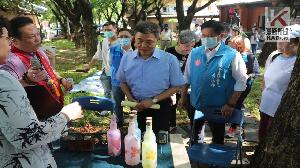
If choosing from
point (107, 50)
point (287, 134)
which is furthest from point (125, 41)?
point (287, 134)

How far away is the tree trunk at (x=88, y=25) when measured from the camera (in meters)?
14.7

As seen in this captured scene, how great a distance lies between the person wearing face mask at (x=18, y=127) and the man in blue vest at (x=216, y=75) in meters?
2.64

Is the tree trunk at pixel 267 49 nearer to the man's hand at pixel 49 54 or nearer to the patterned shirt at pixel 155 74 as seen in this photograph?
the patterned shirt at pixel 155 74

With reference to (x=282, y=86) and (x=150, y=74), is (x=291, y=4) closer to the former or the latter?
(x=282, y=86)

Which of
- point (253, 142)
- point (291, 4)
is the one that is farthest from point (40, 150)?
point (291, 4)

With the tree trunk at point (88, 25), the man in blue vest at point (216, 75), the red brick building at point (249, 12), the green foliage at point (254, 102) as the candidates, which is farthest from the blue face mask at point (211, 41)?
the red brick building at point (249, 12)

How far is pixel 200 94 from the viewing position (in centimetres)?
448

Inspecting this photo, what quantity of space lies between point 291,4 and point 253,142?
8258mm

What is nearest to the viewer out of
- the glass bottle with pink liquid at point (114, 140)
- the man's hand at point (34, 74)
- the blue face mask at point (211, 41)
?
the man's hand at point (34, 74)

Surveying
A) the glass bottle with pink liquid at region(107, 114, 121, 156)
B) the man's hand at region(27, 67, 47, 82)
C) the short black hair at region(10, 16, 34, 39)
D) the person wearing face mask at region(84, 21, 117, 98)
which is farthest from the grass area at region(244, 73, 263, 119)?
the man's hand at region(27, 67, 47, 82)

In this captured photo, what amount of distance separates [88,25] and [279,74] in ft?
39.7

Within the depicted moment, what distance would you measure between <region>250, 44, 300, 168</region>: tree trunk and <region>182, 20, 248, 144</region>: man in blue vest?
777mm

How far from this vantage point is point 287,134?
3.29 metres

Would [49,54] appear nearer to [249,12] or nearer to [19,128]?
[19,128]
